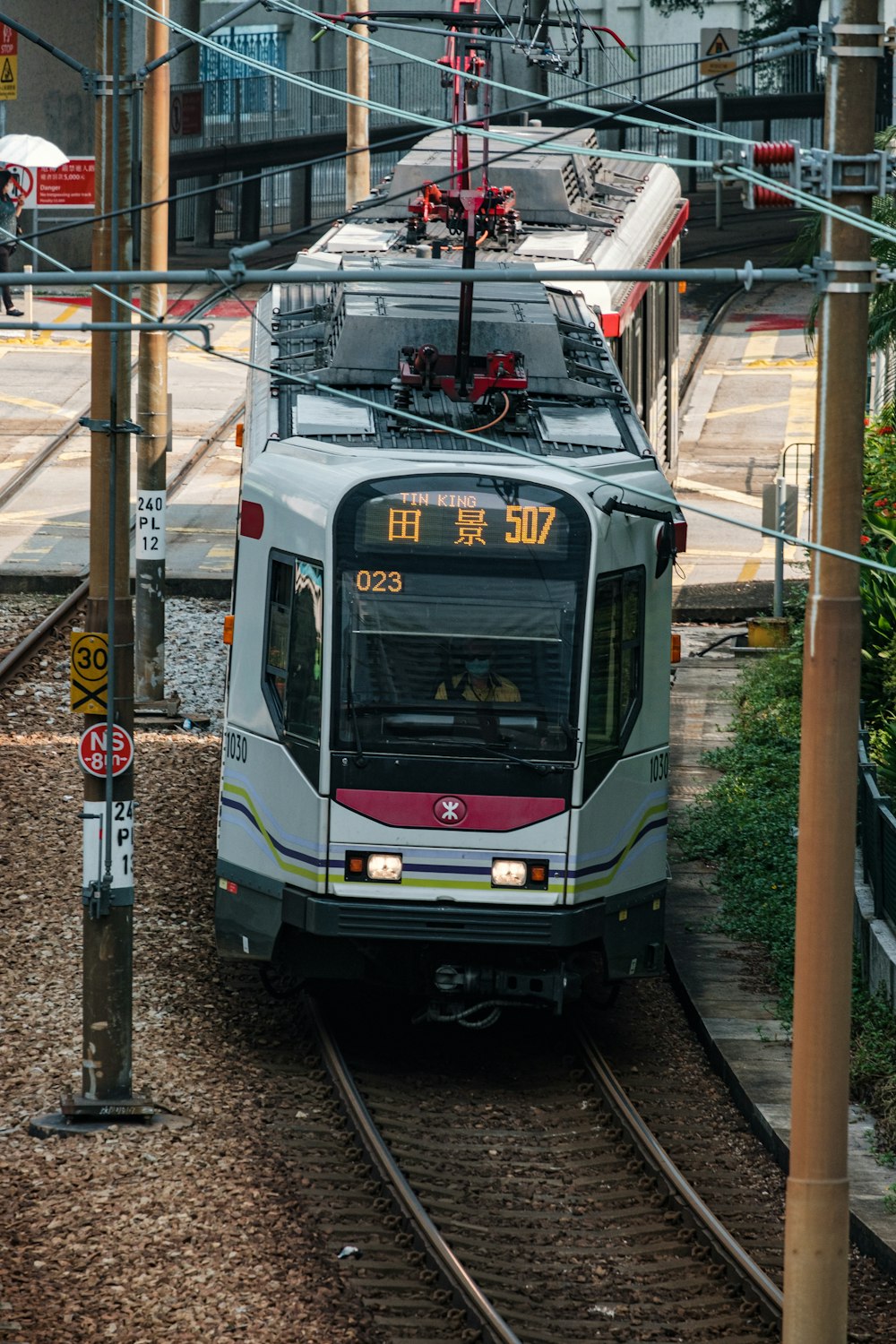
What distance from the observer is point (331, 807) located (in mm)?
11555

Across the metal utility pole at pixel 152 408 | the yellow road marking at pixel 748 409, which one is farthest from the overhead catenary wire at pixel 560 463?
the yellow road marking at pixel 748 409

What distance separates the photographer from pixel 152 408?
744 inches

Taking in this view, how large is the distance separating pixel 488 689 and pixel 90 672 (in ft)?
7.19

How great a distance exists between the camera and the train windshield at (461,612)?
11602 mm

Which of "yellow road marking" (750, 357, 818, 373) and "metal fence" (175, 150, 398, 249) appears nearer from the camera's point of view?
"yellow road marking" (750, 357, 818, 373)

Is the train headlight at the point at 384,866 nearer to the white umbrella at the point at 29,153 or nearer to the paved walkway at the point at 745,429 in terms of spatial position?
the paved walkway at the point at 745,429

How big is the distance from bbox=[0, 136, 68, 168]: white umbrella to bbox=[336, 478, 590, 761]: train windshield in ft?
72.1

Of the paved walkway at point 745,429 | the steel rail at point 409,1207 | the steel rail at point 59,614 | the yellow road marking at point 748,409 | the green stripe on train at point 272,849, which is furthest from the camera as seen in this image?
the yellow road marking at point 748,409

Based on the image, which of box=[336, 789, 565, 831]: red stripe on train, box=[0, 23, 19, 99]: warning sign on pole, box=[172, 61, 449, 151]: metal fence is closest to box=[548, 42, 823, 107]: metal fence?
box=[172, 61, 449, 151]: metal fence

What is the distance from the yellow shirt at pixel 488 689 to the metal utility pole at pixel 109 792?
179cm

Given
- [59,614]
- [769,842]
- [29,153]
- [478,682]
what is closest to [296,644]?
[478,682]

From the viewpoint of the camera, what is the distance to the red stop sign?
11273 mm

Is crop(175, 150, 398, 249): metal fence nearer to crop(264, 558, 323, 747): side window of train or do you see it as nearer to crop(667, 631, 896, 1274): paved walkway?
crop(667, 631, 896, 1274): paved walkway

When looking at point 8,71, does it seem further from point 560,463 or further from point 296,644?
point 560,463
